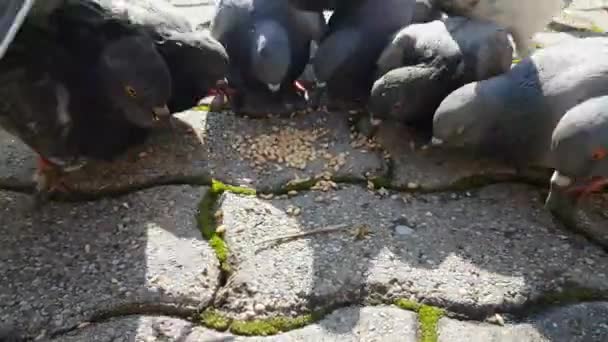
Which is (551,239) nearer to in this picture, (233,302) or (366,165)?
(366,165)

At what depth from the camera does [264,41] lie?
107 inches

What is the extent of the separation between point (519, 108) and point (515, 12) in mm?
783

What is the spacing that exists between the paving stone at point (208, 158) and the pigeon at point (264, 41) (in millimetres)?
151

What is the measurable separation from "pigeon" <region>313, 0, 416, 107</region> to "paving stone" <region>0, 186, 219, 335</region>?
2.37 ft

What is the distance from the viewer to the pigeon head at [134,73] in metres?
2.31

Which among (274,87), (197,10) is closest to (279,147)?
(274,87)

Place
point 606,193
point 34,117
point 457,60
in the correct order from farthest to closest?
1. point 457,60
2. point 606,193
3. point 34,117

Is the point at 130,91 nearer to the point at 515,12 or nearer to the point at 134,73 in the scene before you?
the point at 134,73

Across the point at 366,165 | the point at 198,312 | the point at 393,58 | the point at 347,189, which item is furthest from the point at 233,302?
the point at 393,58

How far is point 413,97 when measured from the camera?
8.63 feet

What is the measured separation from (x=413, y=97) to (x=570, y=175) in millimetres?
620

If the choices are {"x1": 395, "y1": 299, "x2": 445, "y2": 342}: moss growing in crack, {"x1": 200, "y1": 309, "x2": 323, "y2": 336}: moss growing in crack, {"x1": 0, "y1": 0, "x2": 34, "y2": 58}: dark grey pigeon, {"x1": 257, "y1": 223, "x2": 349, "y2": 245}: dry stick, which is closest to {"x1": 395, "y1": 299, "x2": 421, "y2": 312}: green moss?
{"x1": 395, "y1": 299, "x2": 445, "y2": 342}: moss growing in crack

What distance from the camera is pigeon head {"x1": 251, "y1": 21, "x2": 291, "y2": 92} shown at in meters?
2.68

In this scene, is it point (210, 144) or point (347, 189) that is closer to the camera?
point (347, 189)
